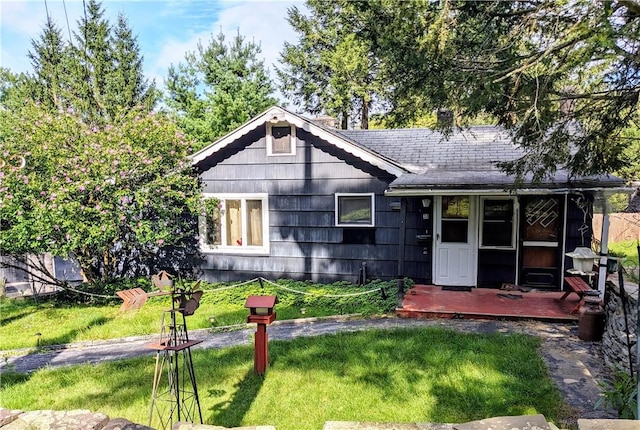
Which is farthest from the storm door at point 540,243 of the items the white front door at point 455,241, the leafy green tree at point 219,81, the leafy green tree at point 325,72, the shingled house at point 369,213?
the leafy green tree at point 219,81

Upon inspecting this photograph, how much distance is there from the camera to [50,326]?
24.4 ft

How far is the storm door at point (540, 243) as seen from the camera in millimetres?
7977

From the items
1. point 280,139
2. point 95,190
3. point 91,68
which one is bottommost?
point 95,190

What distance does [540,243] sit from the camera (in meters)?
8.06

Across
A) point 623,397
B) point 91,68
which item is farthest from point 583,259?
point 91,68

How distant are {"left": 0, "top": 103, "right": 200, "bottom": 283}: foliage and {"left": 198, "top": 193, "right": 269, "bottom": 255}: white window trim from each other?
482mm

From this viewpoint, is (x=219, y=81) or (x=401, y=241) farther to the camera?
(x=219, y=81)

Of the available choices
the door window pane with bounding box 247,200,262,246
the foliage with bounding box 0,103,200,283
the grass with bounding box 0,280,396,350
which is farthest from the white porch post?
the foliage with bounding box 0,103,200,283

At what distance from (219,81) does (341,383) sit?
19724mm

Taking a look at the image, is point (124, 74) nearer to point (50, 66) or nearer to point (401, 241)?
point (50, 66)

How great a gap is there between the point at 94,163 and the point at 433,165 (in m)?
7.11

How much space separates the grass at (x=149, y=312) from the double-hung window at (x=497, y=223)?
7.46ft

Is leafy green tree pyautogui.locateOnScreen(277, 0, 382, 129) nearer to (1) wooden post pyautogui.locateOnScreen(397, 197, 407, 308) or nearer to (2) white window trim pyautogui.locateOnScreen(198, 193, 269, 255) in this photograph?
(2) white window trim pyautogui.locateOnScreen(198, 193, 269, 255)

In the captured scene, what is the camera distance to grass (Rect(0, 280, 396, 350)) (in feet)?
22.7
